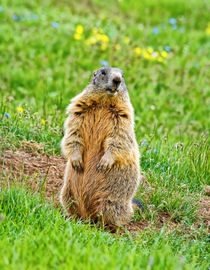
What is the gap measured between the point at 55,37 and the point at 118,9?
308 centimetres

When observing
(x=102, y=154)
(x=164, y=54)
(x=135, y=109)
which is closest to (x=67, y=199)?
(x=102, y=154)

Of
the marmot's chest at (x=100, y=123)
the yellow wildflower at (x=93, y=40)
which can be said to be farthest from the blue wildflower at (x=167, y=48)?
the marmot's chest at (x=100, y=123)

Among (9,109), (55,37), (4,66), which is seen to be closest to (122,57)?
(55,37)

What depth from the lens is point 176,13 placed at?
1111 centimetres

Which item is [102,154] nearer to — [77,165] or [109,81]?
[77,165]

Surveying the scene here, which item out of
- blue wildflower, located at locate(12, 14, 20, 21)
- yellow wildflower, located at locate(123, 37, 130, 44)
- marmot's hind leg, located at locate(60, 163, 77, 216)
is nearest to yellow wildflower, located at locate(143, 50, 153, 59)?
yellow wildflower, located at locate(123, 37, 130, 44)

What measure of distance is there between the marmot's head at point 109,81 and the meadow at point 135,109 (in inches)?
34.9

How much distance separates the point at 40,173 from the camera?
4.17 m

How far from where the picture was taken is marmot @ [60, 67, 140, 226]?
3809mm

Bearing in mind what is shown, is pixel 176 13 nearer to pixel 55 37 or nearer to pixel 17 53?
pixel 55 37

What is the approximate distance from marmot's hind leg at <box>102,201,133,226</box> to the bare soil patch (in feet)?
0.31

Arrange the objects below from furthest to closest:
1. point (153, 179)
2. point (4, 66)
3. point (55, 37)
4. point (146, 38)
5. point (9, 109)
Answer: point (146, 38), point (55, 37), point (4, 66), point (9, 109), point (153, 179)

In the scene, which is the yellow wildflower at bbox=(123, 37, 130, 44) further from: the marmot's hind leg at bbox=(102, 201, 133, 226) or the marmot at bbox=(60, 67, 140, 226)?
the marmot's hind leg at bbox=(102, 201, 133, 226)

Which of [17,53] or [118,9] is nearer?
[17,53]
